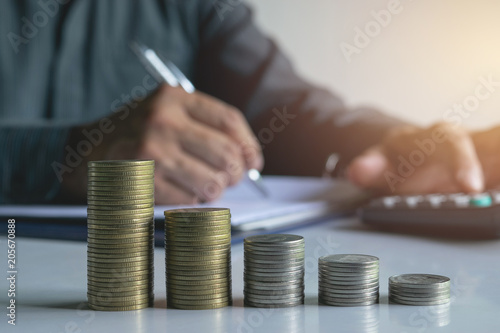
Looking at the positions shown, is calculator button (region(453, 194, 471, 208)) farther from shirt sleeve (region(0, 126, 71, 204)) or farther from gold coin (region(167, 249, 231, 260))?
shirt sleeve (region(0, 126, 71, 204))

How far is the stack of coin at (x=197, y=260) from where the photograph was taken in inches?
20.2

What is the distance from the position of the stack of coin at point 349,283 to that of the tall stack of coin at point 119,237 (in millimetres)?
150

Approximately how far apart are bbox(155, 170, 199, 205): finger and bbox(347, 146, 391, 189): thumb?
0.36m

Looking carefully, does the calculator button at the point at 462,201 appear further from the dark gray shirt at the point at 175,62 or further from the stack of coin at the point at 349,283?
the dark gray shirt at the point at 175,62

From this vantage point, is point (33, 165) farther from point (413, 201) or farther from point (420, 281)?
point (420, 281)

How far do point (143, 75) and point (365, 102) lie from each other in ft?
2.31

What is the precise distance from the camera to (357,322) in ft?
1.54

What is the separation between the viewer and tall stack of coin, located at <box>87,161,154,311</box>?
51cm

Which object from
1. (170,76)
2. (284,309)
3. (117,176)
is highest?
(170,76)
